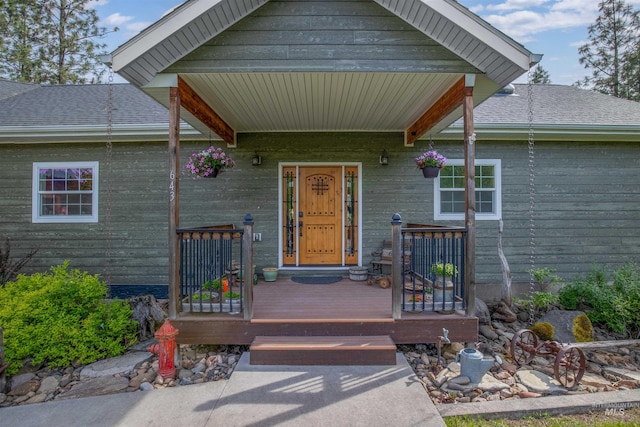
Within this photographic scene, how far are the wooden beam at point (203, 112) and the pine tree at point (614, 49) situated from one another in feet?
58.6

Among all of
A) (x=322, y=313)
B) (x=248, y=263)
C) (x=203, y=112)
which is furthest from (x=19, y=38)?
(x=322, y=313)

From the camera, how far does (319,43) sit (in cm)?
368

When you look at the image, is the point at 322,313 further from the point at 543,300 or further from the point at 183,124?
the point at 183,124

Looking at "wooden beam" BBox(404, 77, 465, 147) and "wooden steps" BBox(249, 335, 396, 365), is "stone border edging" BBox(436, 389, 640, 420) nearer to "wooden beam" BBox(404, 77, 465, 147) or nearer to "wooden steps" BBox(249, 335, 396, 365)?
"wooden steps" BBox(249, 335, 396, 365)

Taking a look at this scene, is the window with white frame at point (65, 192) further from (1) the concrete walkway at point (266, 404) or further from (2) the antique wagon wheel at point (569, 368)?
(2) the antique wagon wheel at point (569, 368)

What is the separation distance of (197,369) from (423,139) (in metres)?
5.08

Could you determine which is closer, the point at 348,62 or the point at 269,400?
the point at 269,400

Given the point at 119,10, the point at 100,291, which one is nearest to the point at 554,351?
the point at 100,291

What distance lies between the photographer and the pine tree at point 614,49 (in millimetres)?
15212

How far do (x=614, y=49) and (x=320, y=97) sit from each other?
18.0m

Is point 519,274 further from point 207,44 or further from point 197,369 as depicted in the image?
point 207,44

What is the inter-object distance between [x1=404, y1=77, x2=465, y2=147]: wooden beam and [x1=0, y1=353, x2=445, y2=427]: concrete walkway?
300 centimetres

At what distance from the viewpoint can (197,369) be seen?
3684 mm

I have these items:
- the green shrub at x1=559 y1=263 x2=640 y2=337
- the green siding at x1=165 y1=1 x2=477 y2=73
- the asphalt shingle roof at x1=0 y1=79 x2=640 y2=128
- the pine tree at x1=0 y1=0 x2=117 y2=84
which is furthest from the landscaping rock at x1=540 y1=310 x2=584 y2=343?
the pine tree at x1=0 y1=0 x2=117 y2=84
